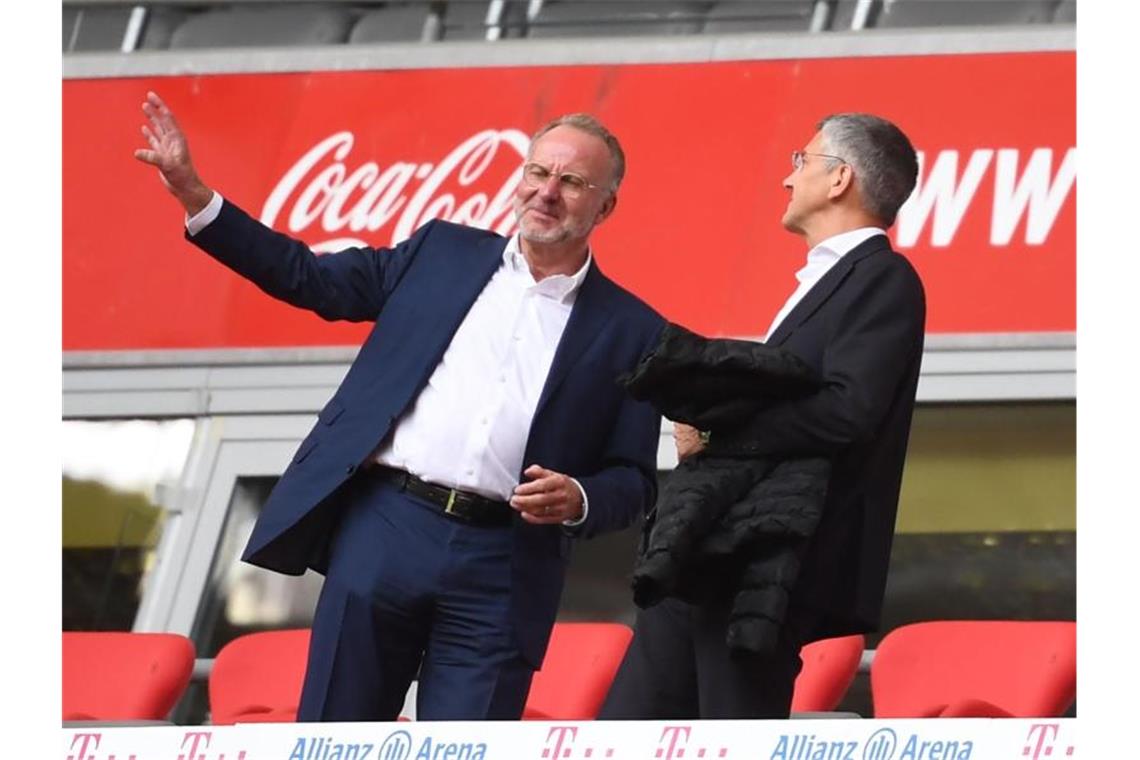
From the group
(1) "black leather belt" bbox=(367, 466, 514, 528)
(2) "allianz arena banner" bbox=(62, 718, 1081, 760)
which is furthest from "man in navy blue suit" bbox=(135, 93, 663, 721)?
(2) "allianz arena banner" bbox=(62, 718, 1081, 760)

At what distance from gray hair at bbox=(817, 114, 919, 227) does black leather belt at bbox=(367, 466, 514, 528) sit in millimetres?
753

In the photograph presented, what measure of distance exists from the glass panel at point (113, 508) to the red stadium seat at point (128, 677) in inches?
46.4

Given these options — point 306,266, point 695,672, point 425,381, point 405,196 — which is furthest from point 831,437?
point 405,196

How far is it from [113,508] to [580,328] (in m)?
3.48

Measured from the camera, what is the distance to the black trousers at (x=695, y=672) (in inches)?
119

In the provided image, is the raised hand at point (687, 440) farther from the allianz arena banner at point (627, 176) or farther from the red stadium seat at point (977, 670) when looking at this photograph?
the allianz arena banner at point (627, 176)

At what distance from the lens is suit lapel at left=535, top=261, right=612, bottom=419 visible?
3457mm

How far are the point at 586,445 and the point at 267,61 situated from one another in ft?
11.9

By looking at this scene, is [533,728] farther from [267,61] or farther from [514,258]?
[267,61]

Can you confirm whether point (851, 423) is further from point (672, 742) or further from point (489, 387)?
point (489, 387)

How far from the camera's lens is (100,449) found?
6.69m

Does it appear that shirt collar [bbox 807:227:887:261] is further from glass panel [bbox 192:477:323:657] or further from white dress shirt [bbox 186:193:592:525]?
glass panel [bbox 192:477:323:657]

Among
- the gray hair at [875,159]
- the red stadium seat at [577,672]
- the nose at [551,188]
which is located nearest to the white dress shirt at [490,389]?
the nose at [551,188]

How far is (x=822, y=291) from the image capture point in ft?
10.3
